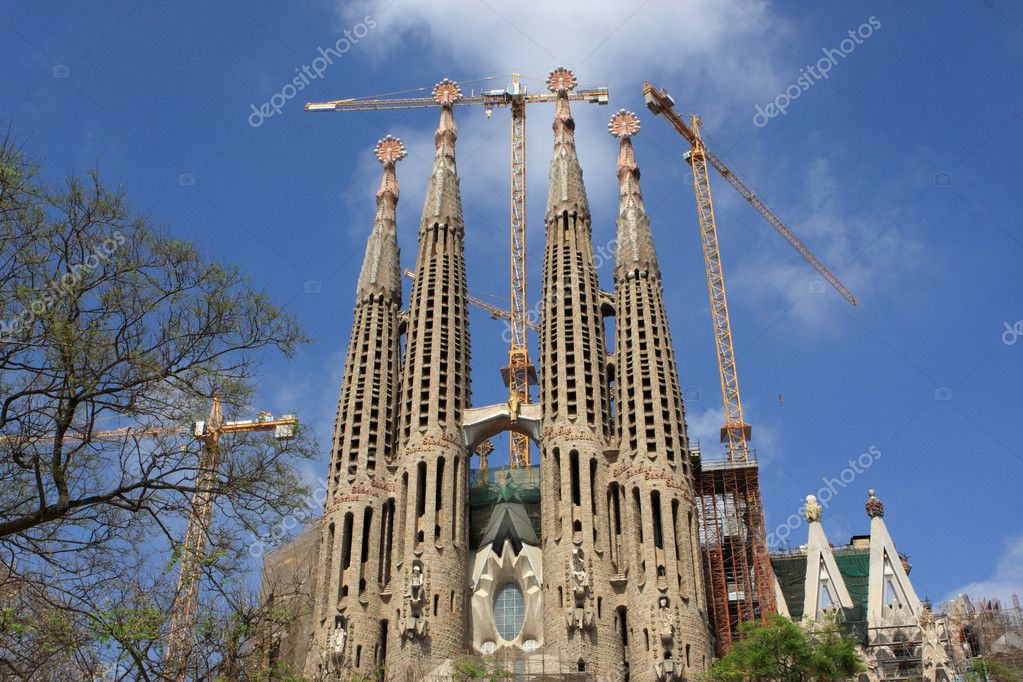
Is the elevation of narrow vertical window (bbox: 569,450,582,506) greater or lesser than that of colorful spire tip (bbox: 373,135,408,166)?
lesser

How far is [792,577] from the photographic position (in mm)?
71062

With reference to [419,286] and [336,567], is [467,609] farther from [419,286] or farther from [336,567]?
[419,286]

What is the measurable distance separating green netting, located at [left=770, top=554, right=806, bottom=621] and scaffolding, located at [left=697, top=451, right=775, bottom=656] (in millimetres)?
4030

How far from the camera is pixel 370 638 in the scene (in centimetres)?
5128

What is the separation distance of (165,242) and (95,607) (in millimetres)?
5939

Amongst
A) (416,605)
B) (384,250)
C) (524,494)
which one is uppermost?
(384,250)

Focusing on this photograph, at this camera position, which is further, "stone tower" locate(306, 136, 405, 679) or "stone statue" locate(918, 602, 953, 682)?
"stone tower" locate(306, 136, 405, 679)

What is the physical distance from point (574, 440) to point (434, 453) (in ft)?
22.5

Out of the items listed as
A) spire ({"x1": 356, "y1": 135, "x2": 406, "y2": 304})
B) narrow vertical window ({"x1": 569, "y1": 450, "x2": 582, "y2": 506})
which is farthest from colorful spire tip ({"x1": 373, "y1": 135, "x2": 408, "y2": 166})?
narrow vertical window ({"x1": 569, "y1": 450, "x2": 582, "y2": 506})

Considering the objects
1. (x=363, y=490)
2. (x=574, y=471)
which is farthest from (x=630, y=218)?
(x=363, y=490)

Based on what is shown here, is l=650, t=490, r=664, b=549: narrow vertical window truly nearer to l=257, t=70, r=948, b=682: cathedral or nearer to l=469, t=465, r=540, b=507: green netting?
l=257, t=70, r=948, b=682: cathedral

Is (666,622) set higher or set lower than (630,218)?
lower

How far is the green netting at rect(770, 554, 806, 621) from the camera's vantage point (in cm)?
6881

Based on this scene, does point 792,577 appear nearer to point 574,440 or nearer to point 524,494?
point 524,494
